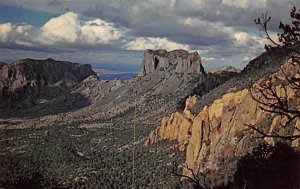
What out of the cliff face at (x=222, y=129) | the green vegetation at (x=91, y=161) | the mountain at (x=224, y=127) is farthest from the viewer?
the green vegetation at (x=91, y=161)

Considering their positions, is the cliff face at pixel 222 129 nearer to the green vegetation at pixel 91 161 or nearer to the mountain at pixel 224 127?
the mountain at pixel 224 127

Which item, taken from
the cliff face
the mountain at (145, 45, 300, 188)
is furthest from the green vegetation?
the cliff face

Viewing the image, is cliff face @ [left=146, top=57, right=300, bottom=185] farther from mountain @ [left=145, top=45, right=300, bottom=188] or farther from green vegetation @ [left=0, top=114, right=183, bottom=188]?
green vegetation @ [left=0, top=114, right=183, bottom=188]

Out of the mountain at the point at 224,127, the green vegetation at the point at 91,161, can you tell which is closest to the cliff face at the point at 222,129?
the mountain at the point at 224,127

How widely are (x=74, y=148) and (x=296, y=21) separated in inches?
6405

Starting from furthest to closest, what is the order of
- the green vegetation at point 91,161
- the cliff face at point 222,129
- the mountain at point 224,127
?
the green vegetation at point 91,161 → the cliff face at point 222,129 → the mountain at point 224,127

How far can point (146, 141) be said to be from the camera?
466 feet

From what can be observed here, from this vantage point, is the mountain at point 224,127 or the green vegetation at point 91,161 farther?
the green vegetation at point 91,161

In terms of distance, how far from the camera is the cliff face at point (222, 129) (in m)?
76.8

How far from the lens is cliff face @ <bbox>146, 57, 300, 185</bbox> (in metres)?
76.8

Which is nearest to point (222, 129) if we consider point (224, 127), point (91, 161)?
point (224, 127)

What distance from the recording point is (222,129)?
3863 inches

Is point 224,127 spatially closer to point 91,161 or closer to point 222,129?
point 222,129

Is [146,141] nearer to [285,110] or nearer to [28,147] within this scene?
[28,147]
